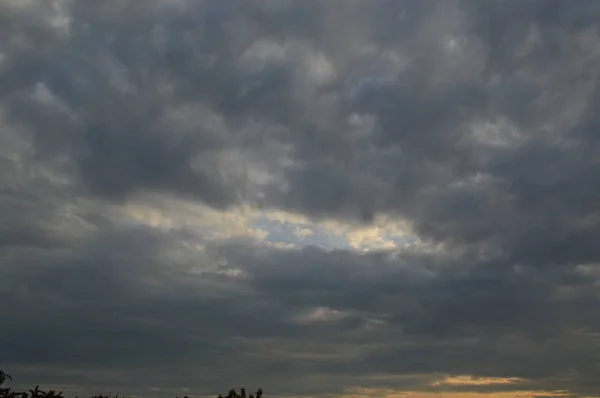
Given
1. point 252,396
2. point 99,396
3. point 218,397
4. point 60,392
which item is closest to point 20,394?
point 60,392

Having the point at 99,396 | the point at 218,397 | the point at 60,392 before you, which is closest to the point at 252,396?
the point at 218,397

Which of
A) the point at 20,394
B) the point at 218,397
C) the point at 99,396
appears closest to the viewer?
the point at 20,394

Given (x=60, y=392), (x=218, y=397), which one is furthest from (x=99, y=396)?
(x=218, y=397)

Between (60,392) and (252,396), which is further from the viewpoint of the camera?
(252,396)

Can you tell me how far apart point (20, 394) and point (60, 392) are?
9.60ft

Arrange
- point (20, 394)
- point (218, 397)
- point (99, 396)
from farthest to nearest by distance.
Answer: point (218, 397) → point (99, 396) → point (20, 394)

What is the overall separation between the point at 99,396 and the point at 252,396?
18.7 metres

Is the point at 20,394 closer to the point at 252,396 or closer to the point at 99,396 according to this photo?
the point at 99,396

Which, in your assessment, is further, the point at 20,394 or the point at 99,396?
the point at 99,396

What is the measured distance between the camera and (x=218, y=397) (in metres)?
62.0

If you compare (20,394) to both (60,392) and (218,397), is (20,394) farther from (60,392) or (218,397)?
(218,397)

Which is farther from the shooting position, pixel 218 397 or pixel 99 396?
pixel 218 397

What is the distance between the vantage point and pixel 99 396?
166 feet

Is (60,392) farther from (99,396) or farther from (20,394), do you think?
Answer: (99,396)
